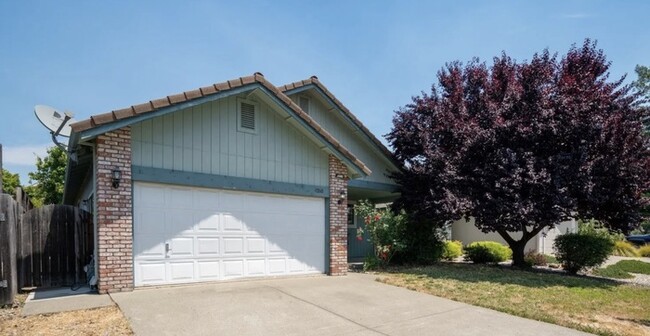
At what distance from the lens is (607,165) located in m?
11.4

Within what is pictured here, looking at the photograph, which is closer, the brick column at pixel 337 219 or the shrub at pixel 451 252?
the brick column at pixel 337 219

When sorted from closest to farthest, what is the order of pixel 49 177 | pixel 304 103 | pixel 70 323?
pixel 70 323
pixel 304 103
pixel 49 177

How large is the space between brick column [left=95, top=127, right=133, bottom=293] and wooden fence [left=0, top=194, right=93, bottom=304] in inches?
78.8

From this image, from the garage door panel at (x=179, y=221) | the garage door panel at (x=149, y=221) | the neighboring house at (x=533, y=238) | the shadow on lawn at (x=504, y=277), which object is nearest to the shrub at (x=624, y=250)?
the neighboring house at (x=533, y=238)

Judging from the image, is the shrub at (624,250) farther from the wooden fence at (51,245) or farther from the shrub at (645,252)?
the wooden fence at (51,245)

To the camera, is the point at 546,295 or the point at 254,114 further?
the point at 254,114

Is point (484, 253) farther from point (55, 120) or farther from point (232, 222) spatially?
point (55, 120)

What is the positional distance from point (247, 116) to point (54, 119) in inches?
174

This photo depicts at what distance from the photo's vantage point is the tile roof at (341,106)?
13.8 metres

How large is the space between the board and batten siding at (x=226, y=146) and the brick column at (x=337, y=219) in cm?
28

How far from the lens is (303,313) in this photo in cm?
675

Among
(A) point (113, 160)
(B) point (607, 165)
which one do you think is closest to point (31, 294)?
(A) point (113, 160)

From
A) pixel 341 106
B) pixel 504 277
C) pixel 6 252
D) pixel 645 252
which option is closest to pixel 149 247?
pixel 6 252

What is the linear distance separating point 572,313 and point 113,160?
9.14 metres
